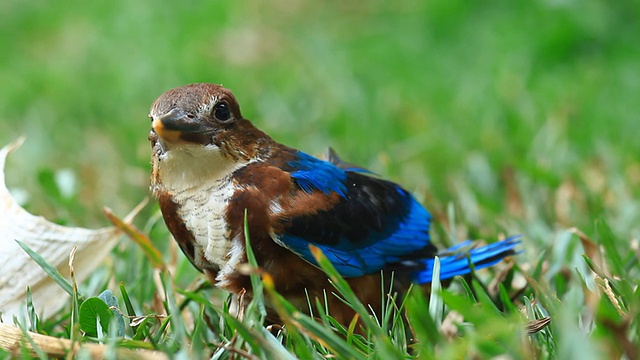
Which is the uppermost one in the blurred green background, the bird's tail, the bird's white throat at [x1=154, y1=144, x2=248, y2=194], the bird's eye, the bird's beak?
the blurred green background

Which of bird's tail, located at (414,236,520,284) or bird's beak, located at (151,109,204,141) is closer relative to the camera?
bird's beak, located at (151,109,204,141)

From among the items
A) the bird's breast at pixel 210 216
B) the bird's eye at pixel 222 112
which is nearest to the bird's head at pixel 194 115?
the bird's eye at pixel 222 112

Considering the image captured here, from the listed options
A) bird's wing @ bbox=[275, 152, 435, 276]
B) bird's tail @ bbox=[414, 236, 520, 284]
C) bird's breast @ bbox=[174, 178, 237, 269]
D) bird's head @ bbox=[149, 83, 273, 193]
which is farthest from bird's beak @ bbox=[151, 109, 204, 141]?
bird's tail @ bbox=[414, 236, 520, 284]

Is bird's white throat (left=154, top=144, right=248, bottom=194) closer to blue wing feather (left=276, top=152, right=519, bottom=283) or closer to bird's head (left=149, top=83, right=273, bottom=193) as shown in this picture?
bird's head (left=149, top=83, right=273, bottom=193)

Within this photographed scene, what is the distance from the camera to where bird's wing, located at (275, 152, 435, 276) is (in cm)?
223

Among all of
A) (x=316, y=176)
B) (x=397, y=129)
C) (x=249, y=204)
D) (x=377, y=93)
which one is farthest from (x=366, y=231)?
(x=377, y=93)

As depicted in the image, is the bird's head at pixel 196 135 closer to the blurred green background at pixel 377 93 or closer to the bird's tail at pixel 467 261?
the bird's tail at pixel 467 261

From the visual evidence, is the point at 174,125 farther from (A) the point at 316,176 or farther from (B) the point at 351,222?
(B) the point at 351,222

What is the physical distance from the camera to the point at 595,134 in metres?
4.27

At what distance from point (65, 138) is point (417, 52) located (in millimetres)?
2278

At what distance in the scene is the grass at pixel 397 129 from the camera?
2.02 metres

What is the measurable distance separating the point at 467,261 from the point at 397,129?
2.06 meters

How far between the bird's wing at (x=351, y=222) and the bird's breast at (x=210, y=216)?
5.4 inches

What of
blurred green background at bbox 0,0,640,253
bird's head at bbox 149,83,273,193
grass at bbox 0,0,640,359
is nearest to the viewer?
grass at bbox 0,0,640,359
